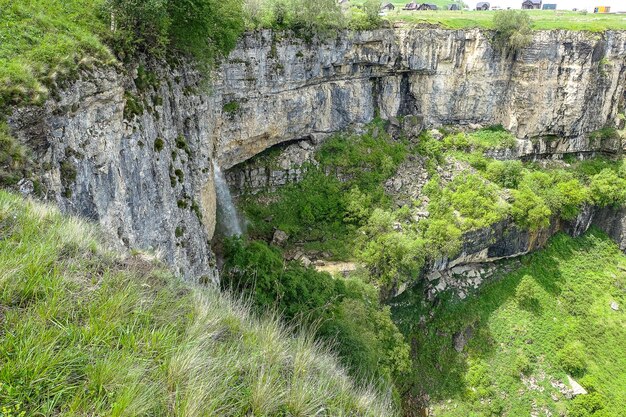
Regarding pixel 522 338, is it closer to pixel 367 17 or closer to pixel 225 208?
pixel 225 208

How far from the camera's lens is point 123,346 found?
4113 millimetres

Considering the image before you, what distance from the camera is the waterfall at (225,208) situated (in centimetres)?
2391

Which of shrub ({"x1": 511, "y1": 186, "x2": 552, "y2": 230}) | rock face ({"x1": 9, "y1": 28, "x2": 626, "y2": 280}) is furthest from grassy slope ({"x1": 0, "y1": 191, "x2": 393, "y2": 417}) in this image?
shrub ({"x1": 511, "y1": 186, "x2": 552, "y2": 230})

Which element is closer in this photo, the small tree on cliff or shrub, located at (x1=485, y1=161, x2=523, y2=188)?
shrub, located at (x1=485, y1=161, x2=523, y2=188)

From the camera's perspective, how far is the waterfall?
23.9 metres

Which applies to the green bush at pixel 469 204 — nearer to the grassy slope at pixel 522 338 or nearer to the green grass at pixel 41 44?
the grassy slope at pixel 522 338

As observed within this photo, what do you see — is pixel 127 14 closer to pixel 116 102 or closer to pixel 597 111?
pixel 116 102

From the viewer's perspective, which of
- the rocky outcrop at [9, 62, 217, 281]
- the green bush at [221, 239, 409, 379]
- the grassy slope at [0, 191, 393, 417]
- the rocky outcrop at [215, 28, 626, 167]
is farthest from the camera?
the rocky outcrop at [215, 28, 626, 167]

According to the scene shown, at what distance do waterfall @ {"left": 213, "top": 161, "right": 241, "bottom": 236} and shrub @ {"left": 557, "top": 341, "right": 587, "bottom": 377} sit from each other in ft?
67.5

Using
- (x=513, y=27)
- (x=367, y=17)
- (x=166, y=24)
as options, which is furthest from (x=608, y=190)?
(x=166, y=24)

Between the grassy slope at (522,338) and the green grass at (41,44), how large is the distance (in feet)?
72.8

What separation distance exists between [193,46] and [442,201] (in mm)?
19198

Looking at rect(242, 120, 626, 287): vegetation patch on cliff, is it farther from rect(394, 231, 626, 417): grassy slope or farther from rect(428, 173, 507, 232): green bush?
rect(394, 231, 626, 417): grassy slope

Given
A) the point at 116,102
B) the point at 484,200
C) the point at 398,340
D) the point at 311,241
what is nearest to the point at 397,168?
the point at 484,200
